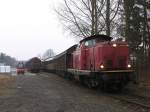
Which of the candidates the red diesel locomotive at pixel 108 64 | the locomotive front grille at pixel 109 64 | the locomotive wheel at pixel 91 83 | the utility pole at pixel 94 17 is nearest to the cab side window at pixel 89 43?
the red diesel locomotive at pixel 108 64

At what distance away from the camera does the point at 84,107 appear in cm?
1466

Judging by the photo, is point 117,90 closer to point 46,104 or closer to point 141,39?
point 46,104

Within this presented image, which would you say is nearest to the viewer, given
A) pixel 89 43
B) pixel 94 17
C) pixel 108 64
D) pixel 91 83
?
pixel 108 64

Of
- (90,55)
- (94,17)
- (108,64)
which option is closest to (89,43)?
(90,55)

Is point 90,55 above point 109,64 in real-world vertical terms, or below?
above

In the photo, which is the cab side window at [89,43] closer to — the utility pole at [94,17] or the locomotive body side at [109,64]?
the locomotive body side at [109,64]

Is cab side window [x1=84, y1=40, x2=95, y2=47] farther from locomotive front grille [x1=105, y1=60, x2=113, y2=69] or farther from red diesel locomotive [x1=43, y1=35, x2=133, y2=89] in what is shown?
locomotive front grille [x1=105, y1=60, x2=113, y2=69]

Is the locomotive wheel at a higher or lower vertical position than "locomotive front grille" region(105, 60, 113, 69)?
lower

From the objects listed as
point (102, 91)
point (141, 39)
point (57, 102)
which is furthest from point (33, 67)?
point (57, 102)

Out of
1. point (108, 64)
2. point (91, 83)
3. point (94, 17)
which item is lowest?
point (91, 83)

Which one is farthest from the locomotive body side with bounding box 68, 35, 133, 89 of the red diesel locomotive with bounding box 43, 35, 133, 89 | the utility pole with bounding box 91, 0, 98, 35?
the utility pole with bounding box 91, 0, 98, 35

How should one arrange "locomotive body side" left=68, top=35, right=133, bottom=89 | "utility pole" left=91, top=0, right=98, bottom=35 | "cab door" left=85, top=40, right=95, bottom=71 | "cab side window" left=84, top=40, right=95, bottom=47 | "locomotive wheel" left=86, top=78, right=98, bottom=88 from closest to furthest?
"locomotive body side" left=68, top=35, right=133, bottom=89, "locomotive wheel" left=86, top=78, right=98, bottom=88, "cab door" left=85, top=40, right=95, bottom=71, "cab side window" left=84, top=40, right=95, bottom=47, "utility pole" left=91, top=0, right=98, bottom=35

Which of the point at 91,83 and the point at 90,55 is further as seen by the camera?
the point at 91,83

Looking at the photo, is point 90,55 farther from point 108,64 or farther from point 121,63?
point 121,63
